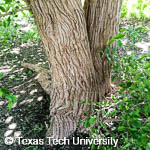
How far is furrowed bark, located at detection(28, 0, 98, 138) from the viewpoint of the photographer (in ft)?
5.20

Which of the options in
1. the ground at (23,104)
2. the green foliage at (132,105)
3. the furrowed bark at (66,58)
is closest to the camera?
the green foliage at (132,105)

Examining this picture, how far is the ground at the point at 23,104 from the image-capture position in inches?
89.0

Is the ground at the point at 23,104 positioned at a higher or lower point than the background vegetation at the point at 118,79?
lower

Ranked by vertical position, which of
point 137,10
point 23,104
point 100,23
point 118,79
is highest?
point 100,23

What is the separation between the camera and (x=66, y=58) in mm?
1784

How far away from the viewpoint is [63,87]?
6.44 ft

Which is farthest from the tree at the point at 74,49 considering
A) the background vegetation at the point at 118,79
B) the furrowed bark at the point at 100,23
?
the background vegetation at the point at 118,79

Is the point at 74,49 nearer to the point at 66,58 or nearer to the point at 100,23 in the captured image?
the point at 66,58

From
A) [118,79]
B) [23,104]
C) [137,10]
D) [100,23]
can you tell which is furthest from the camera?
[137,10]

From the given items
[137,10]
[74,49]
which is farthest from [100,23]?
[137,10]

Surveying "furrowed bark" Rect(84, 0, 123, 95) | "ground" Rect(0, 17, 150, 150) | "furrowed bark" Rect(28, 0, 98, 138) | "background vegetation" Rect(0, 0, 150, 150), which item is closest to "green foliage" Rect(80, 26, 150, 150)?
"background vegetation" Rect(0, 0, 150, 150)

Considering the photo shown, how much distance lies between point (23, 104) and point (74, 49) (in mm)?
1349

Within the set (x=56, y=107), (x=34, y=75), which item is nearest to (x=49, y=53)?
(x=56, y=107)

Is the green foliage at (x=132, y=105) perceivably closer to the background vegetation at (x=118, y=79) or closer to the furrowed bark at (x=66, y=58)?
the background vegetation at (x=118, y=79)
